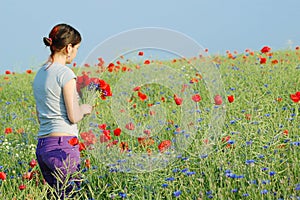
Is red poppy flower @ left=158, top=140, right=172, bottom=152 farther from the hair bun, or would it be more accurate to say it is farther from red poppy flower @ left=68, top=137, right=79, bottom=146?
the hair bun

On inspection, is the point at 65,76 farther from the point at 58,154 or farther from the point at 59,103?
the point at 58,154

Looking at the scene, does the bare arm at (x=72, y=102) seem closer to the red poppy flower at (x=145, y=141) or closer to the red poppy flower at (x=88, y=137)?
the red poppy flower at (x=88, y=137)

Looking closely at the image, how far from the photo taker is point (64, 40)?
332 centimetres

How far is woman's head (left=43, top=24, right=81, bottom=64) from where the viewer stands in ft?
10.9

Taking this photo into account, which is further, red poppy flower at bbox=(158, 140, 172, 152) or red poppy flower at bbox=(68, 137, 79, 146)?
red poppy flower at bbox=(158, 140, 172, 152)

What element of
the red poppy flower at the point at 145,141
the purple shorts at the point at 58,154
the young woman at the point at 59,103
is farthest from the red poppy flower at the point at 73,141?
the red poppy flower at the point at 145,141

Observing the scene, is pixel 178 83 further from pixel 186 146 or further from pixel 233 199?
pixel 233 199

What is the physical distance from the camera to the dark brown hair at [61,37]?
3.32 meters

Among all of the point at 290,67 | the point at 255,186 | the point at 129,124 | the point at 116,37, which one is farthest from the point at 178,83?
the point at 290,67

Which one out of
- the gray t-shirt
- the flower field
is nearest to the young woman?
the gray t-shirt

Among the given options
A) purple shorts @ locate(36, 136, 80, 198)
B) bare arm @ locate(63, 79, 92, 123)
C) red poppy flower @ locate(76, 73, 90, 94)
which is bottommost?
purple shorts @ locate(36, 136, 80, 198)

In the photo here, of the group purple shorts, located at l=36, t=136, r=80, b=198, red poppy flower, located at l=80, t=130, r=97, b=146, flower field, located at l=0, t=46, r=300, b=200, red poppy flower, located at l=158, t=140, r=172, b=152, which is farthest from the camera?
red poppy flower, located at l=80, t=130, r=97, b=146

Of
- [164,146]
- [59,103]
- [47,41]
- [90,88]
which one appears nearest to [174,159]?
[164,146]

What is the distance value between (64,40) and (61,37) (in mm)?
30
